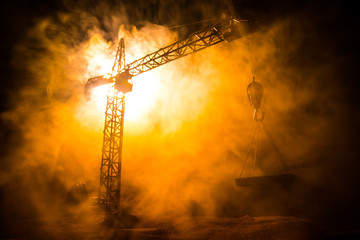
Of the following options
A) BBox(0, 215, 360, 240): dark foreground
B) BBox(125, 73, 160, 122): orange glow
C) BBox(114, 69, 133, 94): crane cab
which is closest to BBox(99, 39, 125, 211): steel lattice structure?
BBox(114, 69, 133, 94): crane cab

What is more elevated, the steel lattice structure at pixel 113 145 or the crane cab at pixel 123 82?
the crane cab at pixel 123 82

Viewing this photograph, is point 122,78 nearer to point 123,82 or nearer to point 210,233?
point 123,82

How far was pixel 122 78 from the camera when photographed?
15.1m

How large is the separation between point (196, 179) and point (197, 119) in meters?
5.00

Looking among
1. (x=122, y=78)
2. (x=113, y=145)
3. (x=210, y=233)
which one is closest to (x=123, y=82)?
(x=122, y=78)

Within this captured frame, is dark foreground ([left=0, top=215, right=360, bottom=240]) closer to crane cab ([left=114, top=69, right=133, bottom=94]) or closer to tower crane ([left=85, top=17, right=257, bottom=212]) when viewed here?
tower crane ([left=85, top=17, right=257, bottom=212])

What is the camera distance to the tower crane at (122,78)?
12.0 metres

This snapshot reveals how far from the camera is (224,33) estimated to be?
12141 mm

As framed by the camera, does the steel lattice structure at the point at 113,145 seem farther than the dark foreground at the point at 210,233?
Yes

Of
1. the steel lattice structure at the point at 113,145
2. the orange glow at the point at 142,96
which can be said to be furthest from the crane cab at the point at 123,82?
the orange glow at the point at 142,96

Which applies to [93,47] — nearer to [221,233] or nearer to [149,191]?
[149,191]

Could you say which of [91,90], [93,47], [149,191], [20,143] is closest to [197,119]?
[149,191]

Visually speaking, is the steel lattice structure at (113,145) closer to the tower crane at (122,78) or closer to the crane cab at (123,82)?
the tower crane at (122,78)

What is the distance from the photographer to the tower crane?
39.5 feet
